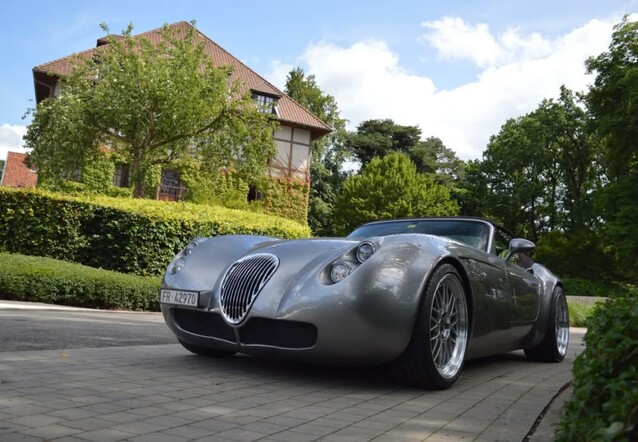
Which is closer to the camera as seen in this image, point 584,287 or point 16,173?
point 584,287

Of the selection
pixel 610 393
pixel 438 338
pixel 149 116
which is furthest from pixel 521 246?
pixel 149 116

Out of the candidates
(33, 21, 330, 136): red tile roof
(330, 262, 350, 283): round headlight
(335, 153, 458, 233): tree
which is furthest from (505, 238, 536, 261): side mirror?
(335, 153, 458, 233): tree

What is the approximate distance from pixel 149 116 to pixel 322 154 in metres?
31.6

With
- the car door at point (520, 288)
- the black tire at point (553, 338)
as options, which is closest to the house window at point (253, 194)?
the black tire at point (553, 338)

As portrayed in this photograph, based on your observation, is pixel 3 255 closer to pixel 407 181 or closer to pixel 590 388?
pixel 590 388

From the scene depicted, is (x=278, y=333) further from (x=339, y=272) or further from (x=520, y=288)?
(x=520, y=288)

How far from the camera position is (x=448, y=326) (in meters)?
4.11

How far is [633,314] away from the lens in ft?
6.95

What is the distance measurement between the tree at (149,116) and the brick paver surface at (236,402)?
15405 millimetres

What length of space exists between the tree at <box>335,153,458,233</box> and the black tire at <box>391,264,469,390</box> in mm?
37089

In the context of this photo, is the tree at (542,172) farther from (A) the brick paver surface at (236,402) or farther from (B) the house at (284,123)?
(A) the brick paver surface at (236,402)

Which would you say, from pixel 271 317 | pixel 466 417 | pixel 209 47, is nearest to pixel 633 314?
pixel 466 417

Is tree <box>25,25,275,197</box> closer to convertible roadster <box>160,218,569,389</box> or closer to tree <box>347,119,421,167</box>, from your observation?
convertible roadster <box>160,218,569,389</box>

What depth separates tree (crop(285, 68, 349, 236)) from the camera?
47.0 meters
